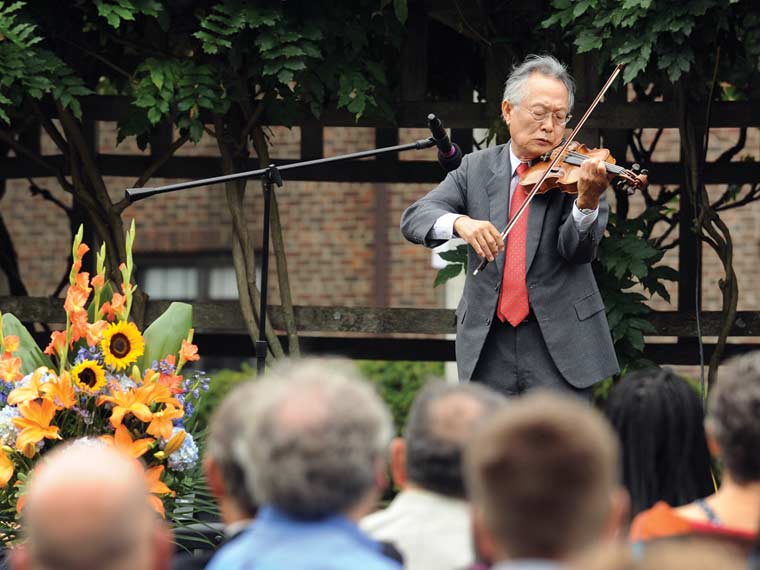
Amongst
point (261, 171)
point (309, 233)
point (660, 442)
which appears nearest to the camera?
point (660, 442)

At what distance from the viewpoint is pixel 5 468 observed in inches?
145

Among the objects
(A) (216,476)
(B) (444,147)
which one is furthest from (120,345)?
(A) (216,476)

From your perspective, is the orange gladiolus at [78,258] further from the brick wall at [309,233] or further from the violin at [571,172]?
the brick wall at [309,233]

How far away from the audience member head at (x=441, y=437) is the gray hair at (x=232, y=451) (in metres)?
0.28

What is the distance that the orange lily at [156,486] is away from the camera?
3699 millimetres

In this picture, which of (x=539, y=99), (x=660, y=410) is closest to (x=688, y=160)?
(x=539, y=99)

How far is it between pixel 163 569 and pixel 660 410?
1059 millimetres

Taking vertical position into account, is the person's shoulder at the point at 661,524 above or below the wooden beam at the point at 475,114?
below

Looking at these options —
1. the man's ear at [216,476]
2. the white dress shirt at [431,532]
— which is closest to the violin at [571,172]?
the white dress shirt at [431,532]

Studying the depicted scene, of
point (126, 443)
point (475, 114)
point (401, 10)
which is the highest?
point (401, 10)

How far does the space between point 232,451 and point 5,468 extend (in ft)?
5.59

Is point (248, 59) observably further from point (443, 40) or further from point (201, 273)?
point (201, 273)

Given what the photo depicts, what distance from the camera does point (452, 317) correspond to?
551cm

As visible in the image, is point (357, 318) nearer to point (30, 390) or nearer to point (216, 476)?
point (30, 390)
